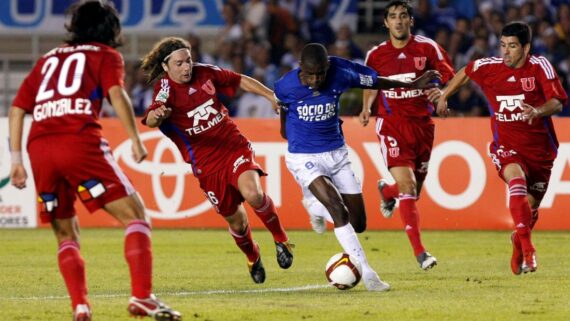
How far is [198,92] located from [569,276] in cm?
374

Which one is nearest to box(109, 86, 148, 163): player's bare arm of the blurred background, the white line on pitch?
the white line on pitch

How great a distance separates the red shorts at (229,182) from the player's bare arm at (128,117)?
3.48 metres

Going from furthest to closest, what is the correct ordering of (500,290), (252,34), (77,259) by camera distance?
(252,34) < (500,290) < (77,259)

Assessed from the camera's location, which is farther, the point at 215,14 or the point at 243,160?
the point at 215,14

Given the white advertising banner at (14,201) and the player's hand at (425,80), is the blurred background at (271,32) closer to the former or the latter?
the white advertising banner at (14,201)

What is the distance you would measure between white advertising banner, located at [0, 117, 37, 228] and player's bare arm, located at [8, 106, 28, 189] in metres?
9.96

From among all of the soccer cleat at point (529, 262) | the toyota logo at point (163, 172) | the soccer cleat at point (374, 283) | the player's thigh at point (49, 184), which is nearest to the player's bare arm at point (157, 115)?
the soccer cleat at point (374, 283)

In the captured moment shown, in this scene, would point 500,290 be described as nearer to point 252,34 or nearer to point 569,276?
point 569,276

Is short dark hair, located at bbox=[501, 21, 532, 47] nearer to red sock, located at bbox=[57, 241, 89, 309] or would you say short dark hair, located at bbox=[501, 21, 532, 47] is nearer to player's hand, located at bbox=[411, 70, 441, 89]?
player's hand, located at bbox=[411, 70, 441, 89]

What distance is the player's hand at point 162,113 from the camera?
10508 mm

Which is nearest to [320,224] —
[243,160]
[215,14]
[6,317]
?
[243,160]

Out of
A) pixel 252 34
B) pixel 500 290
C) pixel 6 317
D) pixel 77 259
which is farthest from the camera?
pixel 252 34

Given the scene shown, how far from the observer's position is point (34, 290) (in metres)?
10.9

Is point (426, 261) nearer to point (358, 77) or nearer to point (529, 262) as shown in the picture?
point (529, 262)
